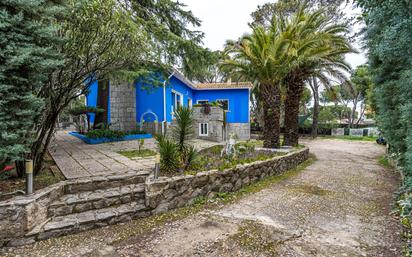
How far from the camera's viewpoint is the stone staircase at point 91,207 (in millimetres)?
3223

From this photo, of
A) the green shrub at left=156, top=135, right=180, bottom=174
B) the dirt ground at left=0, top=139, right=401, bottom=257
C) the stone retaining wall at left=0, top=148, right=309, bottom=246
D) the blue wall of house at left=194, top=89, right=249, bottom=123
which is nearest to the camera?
the dirt ground at left=0, top=139, right=401, bottom=257

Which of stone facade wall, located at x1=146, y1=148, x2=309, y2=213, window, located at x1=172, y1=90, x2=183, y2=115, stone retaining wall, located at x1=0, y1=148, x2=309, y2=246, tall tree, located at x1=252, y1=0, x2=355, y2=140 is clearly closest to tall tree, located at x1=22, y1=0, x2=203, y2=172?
stone retaining wall, located at x1=0, y1=148, x2=309, y2=246

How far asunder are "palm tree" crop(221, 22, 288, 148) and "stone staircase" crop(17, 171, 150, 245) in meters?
6.03

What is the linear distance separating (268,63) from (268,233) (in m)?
6.17

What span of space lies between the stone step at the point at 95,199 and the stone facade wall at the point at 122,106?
809 centimetres

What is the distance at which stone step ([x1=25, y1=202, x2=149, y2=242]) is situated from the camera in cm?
313

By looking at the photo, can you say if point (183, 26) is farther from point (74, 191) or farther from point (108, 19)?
point (74, 191)

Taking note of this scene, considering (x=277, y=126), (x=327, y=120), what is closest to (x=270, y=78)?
(x=277, y=126)

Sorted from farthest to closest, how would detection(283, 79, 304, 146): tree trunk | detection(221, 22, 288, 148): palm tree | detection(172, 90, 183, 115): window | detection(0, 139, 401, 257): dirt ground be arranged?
detection(172, 90, 183, 115): window < detection(283, 79, 304, 146): tree trunk < detection(221, 22, 288, 148): palm tree < detection(0, 139, 401, 257): dirt ground

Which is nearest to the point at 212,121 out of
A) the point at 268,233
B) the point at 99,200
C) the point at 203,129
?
the point at 203,129

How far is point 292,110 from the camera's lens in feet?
33.7

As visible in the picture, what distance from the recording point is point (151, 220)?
3738 millimetres

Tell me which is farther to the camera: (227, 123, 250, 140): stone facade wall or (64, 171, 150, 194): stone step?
(227, 123, 250, 140): stone facade wall

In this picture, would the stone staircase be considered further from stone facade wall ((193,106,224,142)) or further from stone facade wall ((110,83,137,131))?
stone facade wall ((110,83,137,131))
